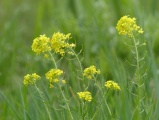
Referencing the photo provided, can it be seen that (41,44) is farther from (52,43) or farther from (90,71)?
(90,71)

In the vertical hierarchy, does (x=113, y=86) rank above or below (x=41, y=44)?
below

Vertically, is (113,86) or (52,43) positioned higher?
(52,43)

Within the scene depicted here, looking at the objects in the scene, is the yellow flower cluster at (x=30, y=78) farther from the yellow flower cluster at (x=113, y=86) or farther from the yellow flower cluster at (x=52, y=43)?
the yellow flower cluster at (x=113, y=86)

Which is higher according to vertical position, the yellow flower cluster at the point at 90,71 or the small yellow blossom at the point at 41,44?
the small yellow blossom at the point at 41,44

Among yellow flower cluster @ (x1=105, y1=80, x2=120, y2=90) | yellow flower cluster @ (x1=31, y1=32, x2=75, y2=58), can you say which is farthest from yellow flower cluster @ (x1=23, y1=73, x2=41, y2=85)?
yellow flower cluster @ (x1=105, y1=80, x2=120, y2=90)

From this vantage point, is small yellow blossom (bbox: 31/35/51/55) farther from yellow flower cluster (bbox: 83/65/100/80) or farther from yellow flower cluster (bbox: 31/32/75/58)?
yellow flower cluster (bbox: 83/65/100/80)

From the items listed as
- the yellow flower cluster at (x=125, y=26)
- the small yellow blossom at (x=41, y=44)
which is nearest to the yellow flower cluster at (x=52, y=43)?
the small yellow blossom at (x=41, y=44)

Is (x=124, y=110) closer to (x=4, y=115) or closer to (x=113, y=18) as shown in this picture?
(x=4, y=115)

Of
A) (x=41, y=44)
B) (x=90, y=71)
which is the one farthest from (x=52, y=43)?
(x=90, y=71)

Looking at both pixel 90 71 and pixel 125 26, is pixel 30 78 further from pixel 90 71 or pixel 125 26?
pixel 125 26

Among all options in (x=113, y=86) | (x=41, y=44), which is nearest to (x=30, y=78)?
(x=41, y=44)

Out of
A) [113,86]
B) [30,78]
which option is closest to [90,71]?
[113,86]
